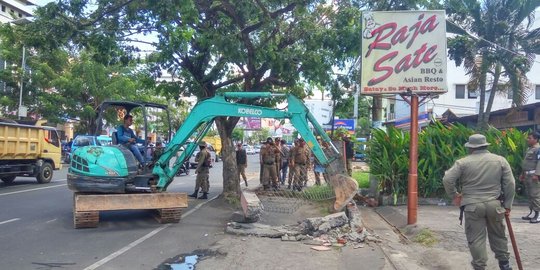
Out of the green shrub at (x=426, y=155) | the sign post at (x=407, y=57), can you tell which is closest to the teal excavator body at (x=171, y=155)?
the sign post at (x=407, y=57)

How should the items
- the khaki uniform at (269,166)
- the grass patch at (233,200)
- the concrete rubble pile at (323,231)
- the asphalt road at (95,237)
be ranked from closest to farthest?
the asphalt road at (95,237)
the concrete rubble pile at (323,231)
the grass patch at (233,200)
the khaki uniform at (269,166)

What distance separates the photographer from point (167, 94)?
16.3 metres

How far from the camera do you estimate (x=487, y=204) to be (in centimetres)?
575

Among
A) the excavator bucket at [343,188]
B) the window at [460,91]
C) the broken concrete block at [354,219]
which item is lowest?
the broken concrete block at [354,219]

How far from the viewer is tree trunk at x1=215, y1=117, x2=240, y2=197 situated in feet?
46.8

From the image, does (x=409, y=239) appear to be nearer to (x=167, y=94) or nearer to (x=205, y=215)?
(x=205, y=215)

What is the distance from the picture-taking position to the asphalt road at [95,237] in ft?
23.0

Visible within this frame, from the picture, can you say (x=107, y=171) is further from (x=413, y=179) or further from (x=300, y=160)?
(x=300, y=160)

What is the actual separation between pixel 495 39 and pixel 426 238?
12924 millimetres

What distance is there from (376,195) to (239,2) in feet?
19.9

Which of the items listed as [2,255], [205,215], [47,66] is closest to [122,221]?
[205,215]

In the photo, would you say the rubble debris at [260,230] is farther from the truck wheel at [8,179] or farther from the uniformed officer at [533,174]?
the truck wheel at [8,179]

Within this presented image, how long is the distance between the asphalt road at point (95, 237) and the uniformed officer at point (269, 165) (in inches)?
197

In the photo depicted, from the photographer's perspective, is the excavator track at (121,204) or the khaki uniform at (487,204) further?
the excavator track at (121,204)
